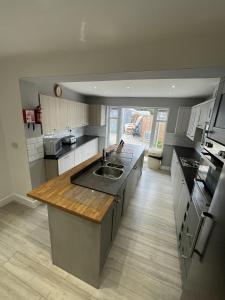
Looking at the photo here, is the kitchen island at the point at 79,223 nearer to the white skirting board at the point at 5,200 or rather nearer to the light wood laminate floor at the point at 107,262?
the light wood laminate floor at the point at 107,262

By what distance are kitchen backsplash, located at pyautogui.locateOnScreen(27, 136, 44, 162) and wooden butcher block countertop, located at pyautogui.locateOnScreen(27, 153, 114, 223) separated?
1024 mm

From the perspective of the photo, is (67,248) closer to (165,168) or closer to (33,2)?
(33,2)

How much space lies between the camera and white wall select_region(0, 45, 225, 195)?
122 cm

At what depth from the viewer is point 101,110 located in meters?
4.93

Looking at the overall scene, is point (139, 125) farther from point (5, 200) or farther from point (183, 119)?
point (5, 200)

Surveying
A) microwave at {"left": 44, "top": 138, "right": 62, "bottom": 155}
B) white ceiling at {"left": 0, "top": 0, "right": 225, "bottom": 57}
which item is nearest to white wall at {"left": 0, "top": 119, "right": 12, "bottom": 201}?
microwave at {"left": 44, "top": 138, "right": 62, "bottom": 155}

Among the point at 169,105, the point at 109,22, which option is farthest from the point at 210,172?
the point at 169,105

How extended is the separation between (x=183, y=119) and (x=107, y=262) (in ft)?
12.6

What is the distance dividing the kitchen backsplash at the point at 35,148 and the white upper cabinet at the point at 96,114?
264 centimetres

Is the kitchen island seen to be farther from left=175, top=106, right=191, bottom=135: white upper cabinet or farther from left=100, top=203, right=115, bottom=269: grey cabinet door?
left=175, top=106, right=191, bottom=135: white upper cabinet

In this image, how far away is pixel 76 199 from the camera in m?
1.45

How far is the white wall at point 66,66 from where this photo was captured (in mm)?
1217

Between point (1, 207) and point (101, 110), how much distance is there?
151 inches

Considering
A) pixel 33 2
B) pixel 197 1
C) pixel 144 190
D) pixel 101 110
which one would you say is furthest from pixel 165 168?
pixel 33 2
